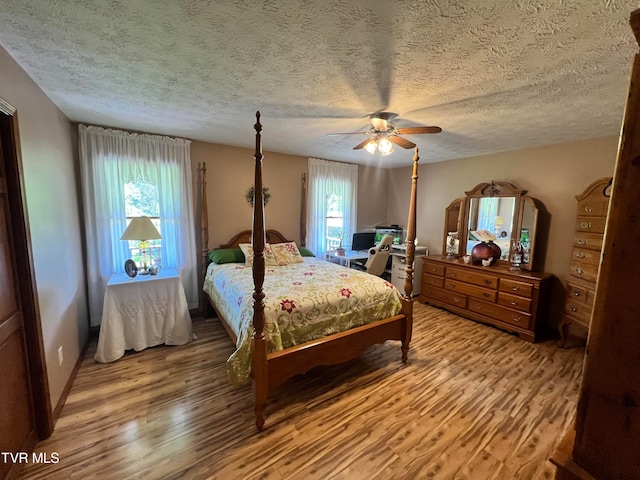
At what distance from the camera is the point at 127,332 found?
8.55 ft

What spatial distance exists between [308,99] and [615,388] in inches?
84.6

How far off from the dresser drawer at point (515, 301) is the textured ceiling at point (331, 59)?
6.13 ft

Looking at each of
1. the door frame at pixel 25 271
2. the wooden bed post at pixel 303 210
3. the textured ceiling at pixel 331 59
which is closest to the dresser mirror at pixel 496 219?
the textured ceiling at pixel 331 59

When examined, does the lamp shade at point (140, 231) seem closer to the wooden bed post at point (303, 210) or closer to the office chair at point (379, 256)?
the wooden bed post at point (303, 210)

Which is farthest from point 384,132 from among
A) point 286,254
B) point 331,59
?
point 286,254

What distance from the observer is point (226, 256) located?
3.39 m

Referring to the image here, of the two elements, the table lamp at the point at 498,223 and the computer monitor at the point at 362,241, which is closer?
the table lamp at the point at 498,223

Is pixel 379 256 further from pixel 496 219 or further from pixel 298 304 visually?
pixel 298 304

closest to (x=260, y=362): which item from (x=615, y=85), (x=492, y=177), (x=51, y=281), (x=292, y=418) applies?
(x=292, y=418)

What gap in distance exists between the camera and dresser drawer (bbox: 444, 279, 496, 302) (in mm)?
3324

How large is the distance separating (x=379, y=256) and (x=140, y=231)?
3.18m

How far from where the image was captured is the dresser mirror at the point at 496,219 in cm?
332

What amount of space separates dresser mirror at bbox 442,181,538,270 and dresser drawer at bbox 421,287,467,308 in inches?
25.6

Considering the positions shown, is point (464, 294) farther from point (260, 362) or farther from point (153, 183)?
point (153, 183)
